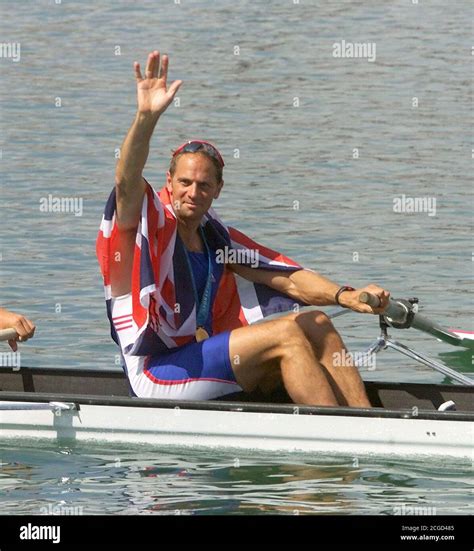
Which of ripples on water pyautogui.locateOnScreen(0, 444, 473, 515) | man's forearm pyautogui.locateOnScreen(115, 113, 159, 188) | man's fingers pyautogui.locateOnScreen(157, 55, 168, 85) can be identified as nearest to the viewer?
man's forearm pyautogui.locateOnScreen(115, 113, 159, 188)

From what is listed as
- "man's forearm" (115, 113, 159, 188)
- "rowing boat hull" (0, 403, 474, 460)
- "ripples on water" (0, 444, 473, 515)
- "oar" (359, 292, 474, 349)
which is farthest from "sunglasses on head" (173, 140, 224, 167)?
"ripples on water" (0, 444, 473, 515)

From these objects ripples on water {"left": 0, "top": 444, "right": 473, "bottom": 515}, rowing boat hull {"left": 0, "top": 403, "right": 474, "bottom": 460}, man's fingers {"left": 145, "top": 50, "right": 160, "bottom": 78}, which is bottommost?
ripples on water {"left": 0, "top": 444, "right": 473, "bottom": 515}

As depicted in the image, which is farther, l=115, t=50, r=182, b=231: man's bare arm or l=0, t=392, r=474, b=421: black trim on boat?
l=0, t=392, r=474, b=421: black trim on boat

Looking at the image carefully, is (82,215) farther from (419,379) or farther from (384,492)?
(384,492)

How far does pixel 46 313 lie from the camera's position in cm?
1198

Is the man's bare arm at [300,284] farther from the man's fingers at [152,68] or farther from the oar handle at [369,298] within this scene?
the man's fingers at [152,68]

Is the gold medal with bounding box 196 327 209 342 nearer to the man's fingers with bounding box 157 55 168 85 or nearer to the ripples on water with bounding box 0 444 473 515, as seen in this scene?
the ripples on water with bounding box 0 444 473 515

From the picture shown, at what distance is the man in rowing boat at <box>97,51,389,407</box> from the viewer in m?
7.38

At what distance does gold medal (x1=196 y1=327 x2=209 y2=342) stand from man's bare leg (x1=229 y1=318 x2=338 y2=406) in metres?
0.31

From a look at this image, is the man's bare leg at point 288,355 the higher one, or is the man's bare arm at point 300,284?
the man's bare arm at point 300,284

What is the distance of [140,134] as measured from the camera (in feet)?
22.5

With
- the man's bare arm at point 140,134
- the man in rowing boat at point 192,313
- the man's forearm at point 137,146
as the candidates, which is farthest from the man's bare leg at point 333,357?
the man's forearm at point 137,146

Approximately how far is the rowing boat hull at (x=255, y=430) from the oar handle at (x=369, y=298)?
0.55 meters

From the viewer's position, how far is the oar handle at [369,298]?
7336 mm
